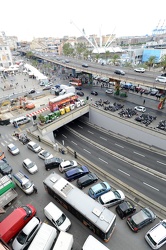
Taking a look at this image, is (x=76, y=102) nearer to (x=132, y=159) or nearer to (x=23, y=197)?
(x=132, y=159)

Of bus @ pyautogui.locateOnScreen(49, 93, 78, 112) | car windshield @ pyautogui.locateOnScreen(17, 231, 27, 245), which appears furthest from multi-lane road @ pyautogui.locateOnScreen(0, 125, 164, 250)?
bus @ pyautogui.locateOnScreen(49, 93, 78, 112)

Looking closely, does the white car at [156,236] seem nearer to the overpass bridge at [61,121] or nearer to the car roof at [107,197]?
the car roof at [107,197]

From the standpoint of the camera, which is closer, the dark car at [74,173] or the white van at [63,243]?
Result: the white van at [63,243]

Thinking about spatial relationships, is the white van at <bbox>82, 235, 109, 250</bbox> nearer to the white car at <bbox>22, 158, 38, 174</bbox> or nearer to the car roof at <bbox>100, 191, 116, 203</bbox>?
the car roof at <bbox>100, 191, 116, 203</bbox>

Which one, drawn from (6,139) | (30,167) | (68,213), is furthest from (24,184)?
(6,139)

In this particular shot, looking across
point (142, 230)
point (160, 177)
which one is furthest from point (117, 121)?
point (142, 230)

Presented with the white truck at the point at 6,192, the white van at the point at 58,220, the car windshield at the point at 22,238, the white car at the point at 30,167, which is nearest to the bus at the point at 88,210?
the white van at the point at 58,220

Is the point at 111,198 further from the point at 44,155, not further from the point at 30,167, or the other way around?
the point at 44,155
